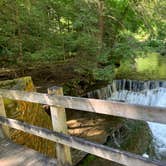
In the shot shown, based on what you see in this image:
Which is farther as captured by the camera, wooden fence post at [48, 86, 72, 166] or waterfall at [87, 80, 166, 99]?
waterfall at [87, 80, 166, 99]

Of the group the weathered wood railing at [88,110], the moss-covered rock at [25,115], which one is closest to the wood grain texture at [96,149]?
the weathered wood railing at [88,110]

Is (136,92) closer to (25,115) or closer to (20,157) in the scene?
(25,115)

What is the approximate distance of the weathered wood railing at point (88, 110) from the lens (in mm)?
1838

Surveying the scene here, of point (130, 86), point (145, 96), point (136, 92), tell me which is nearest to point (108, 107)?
point (145, 96)

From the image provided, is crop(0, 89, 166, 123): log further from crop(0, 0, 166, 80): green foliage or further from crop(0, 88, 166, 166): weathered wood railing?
crop(0, 0, 166, 80): green foliage

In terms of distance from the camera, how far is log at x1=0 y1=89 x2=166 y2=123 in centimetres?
178

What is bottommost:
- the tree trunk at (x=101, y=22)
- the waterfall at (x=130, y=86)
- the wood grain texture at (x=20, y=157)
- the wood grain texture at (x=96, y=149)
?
the waterfall at (x=130, y=86)

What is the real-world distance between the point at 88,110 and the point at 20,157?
4.10 ft

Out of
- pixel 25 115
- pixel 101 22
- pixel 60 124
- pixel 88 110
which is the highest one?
pixel 101 22

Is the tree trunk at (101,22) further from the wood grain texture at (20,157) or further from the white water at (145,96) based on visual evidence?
the wood grain texture at (20,157)

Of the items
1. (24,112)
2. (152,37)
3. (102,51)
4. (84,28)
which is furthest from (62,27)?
(24,112)

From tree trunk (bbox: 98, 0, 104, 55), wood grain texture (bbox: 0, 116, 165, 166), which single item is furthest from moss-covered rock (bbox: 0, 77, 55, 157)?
tree trunk (bbox: 98, 0, 104, 55)

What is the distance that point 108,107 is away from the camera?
81.0 inches

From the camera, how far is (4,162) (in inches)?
114
